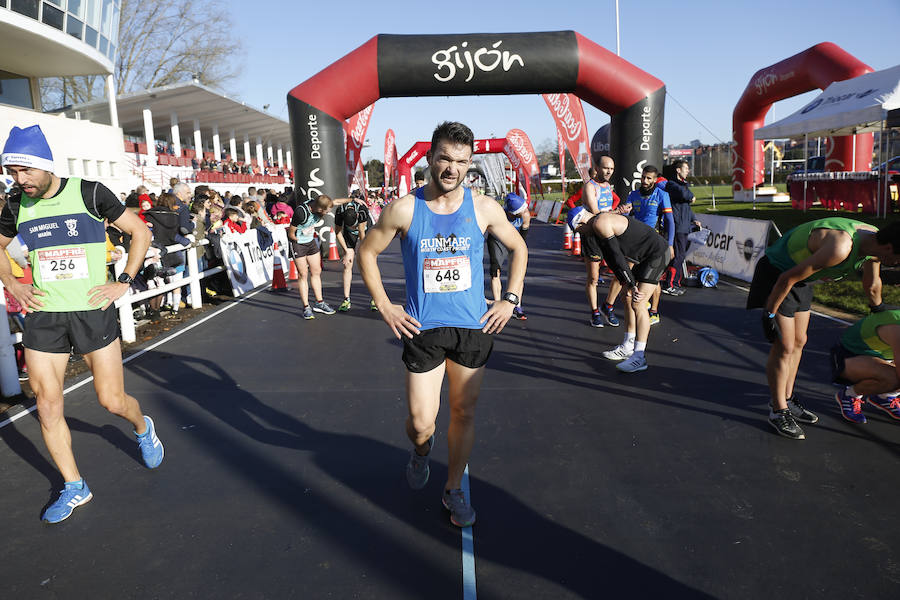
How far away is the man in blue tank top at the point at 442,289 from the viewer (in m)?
2.90

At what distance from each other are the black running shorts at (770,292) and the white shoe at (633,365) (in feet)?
4.48

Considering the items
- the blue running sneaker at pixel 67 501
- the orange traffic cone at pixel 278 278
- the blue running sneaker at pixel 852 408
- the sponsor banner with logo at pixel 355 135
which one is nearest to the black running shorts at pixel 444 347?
the blue running sneaker at pixel 67 501

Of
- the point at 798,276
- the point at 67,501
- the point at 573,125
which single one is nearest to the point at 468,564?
the point at 67,501

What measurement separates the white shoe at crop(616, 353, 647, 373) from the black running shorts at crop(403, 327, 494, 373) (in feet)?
10.1

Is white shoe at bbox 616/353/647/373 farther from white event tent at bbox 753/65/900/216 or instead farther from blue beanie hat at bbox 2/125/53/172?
white event tent at bbox 753/65/900/216

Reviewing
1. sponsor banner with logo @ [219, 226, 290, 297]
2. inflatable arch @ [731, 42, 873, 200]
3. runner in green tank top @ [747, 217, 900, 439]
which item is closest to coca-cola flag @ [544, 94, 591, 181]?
sponsor banner with logo @ [219, 226, 290, 297]

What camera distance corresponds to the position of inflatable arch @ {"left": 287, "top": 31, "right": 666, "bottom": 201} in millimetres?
12180

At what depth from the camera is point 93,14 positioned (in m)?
23.2

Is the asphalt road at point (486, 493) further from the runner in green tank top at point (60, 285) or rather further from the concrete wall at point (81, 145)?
the concrete wall at point (81, 145)

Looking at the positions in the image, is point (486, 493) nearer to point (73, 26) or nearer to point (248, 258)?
point (248, 258)

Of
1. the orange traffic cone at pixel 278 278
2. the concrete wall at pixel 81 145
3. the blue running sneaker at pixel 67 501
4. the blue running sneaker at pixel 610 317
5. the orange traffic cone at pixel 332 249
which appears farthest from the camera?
the concrete wall at pixel 81 145

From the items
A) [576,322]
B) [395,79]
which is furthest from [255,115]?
[576,322]

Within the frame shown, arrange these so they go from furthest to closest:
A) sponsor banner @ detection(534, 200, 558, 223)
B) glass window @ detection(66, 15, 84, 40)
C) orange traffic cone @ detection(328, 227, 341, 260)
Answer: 1. sponsor banner @ detection(534, 200, 558, 223)
2. glass window @ detection(66, 15, 84, 40)
3. orange traffic cone @ detection(328, 227, 341, 260)

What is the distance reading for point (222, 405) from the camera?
16.4 ft
